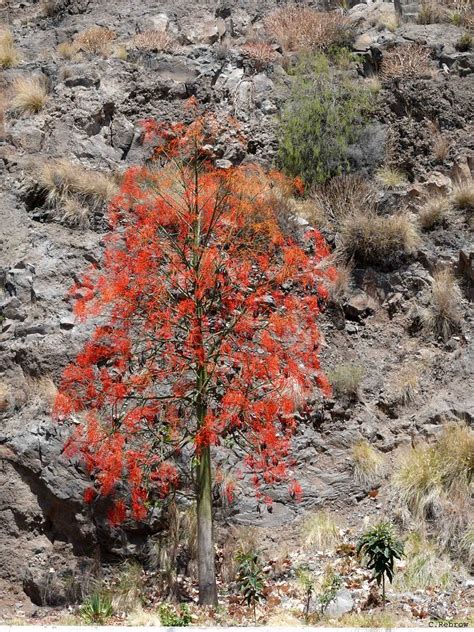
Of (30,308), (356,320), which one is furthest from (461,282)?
(30,308)

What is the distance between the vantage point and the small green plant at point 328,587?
1020cm

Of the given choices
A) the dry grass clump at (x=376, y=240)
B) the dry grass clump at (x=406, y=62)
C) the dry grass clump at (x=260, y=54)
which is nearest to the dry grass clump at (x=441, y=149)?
the dry grass clump at (x=406, y=62)

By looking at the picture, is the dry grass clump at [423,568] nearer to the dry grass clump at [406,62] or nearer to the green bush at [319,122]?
the green bush at [319,122]

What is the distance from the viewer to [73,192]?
1540 centimetres

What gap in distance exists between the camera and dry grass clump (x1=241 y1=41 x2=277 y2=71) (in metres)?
19.3

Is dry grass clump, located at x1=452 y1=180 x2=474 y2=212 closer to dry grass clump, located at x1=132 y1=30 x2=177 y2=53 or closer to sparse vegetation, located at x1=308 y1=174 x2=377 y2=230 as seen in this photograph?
sparse vegetation, located at x1=308 y1=174 x2=377 y2=230

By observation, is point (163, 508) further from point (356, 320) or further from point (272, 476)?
point (356, 320)

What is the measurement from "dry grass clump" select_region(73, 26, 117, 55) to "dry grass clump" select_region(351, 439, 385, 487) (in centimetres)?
1271

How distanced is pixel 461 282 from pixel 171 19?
40.6 ft

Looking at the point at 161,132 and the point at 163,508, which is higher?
the point at 161,132

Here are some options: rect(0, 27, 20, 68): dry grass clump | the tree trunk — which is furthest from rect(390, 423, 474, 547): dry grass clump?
rect(0, 27, 20, 68): dry grass clump

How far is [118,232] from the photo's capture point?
14.9 meters

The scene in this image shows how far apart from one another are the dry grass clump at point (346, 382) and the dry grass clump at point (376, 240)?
282cm

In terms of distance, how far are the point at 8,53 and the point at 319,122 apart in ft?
28.3
